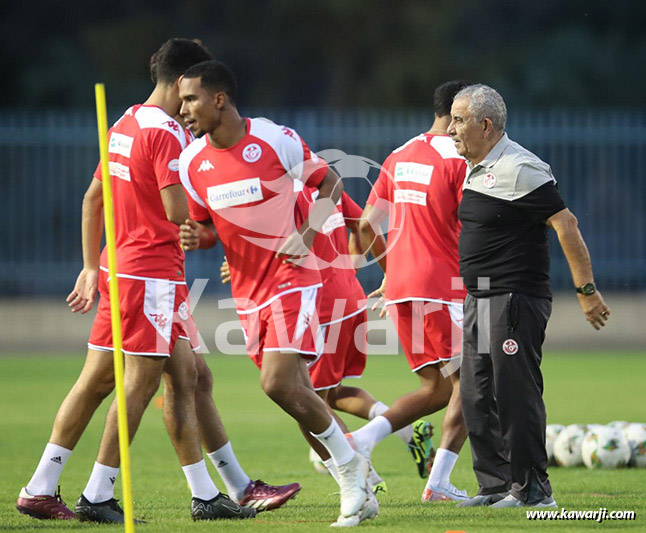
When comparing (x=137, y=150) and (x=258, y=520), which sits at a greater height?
(x=137, y=150)

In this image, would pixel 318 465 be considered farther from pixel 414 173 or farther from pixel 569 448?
pixel 414 173

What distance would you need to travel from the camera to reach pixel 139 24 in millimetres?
34500

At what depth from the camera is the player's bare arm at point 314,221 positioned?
6676 millimetres

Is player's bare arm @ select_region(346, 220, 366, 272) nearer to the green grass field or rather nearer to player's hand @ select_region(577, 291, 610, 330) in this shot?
the green grass field

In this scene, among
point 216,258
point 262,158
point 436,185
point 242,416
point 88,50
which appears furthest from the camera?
point 88,50

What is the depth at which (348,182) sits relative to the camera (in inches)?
808

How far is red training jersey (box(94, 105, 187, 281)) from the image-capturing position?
692 centimetres

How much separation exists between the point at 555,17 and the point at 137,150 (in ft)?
101

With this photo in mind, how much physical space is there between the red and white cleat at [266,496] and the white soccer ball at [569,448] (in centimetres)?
282

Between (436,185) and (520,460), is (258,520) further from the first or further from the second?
(436,185)

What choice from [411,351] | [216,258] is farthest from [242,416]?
[216,258]

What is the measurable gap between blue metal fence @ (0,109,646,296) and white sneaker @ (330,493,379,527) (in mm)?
13426

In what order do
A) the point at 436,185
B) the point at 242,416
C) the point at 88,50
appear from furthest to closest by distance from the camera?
the point at 88,50, the point at 242,416, the point at 436,185

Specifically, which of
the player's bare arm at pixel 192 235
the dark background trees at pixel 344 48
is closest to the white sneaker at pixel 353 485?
the player's bare arm at pixel 192 235
